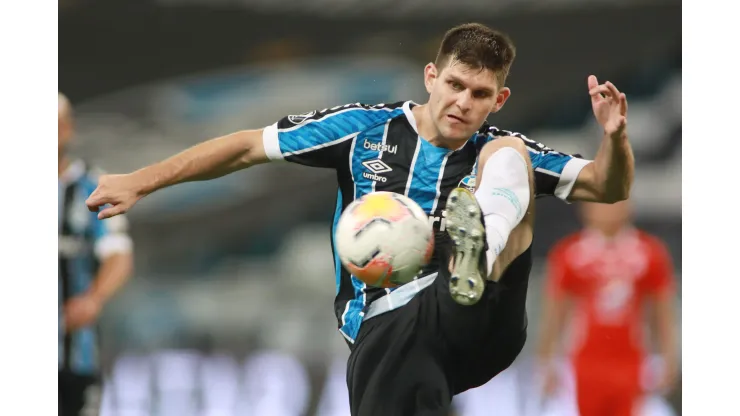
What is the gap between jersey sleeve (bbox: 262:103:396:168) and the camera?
3.64m

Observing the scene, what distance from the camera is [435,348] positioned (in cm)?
334

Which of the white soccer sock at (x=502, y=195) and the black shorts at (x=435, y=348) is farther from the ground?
the white soccer sock at (x=502, y=195)

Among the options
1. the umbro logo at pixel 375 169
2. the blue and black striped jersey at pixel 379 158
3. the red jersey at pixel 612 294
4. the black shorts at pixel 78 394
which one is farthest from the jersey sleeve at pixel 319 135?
the red jersey at pixel 612 294

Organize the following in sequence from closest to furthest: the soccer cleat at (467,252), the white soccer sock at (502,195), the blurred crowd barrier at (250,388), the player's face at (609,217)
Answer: the soccer cleat at (467,252) → the white soccer sock at (502,195) → the player's face at (609,217) → the blurred crowd barrier at (250,388)

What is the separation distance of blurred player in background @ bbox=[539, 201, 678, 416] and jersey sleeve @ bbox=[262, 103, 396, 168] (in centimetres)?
310

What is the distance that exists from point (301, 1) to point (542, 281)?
2.78m

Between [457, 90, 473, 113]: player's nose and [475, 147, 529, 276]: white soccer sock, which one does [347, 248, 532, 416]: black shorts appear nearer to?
[475, 147, 529, 276]: white soccer sock

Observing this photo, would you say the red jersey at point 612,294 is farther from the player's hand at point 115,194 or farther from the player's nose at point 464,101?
the player's hand at point 115,194

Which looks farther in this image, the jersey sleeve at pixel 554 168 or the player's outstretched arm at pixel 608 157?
→ the jersey sleeve at pixel 554 168

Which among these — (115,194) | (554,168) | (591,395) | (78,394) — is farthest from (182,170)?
(591,395)

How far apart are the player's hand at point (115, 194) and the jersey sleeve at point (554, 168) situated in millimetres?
1416

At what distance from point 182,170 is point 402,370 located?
1124 millimetres

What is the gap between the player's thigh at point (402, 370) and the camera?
3.30m

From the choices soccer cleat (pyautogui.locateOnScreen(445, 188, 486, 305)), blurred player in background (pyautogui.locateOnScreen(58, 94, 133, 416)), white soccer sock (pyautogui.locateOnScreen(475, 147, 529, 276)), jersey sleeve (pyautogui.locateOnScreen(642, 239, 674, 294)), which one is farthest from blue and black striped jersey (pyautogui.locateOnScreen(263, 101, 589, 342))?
jersey sleeve (pyautogui.locateOnScreen(642, 239, 674, 294))
